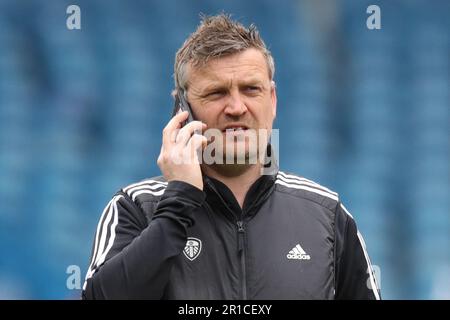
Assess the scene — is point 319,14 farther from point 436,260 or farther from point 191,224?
point 191,224

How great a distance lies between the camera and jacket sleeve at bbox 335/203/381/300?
2250 mm

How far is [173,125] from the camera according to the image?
2230 millimetres

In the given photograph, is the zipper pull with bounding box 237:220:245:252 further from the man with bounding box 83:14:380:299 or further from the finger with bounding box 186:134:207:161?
the finger with bounding box 186:134:207:161

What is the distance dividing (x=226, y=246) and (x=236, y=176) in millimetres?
232

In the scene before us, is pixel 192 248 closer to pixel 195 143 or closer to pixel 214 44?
pixel 195 143

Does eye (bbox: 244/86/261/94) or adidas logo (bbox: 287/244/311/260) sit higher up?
eye (bbox: 244/86/261/94)

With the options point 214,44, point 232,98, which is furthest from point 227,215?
point 214,44

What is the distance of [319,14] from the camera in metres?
5.32

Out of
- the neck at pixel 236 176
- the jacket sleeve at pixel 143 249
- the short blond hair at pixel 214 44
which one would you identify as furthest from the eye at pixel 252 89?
the jacket sleeve at pixel 143 249

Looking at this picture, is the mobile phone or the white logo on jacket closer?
the white logo on jacket

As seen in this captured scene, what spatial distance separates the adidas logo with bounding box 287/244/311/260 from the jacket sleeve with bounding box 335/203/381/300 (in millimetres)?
112

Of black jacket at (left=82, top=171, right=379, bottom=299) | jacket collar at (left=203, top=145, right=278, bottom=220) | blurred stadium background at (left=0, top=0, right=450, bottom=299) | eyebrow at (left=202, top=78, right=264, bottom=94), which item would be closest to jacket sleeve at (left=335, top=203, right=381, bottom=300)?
black jacket at (left=82, top=171, right=379, bottom=299)

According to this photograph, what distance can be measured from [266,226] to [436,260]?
309cm

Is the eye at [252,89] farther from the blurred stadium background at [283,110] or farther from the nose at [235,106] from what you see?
the blurred stadium background at [283,110]
